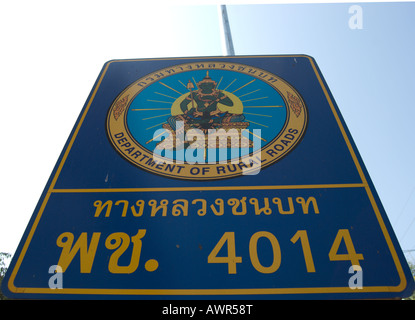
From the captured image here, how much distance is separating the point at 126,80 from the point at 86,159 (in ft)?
2.83

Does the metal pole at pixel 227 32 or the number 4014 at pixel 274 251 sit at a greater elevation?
the metal pole at pixel 227 32

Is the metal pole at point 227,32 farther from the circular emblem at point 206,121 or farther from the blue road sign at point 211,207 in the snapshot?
the blue road sign at point 211,207

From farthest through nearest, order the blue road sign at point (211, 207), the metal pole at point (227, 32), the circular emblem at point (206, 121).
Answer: the metal pole at point (227, 32), the circular emblem at point (206, 121), the blue road sign at point (211, 207)

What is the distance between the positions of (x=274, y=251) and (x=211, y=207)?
371 millimetres

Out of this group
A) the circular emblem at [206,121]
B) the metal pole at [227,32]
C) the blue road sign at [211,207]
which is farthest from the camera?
the metal pole at [227,32]

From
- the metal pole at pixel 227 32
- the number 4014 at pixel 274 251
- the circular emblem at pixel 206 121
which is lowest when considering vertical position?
the number 4014 at pixel 274 251

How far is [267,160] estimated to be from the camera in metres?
1.83

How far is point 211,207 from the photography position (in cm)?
161

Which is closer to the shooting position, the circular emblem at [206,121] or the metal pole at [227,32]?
the circular emblem at [206,121]

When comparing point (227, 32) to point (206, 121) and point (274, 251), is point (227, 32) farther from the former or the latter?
point (274, 251)

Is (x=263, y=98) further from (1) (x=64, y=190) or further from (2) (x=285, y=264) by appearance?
(1) (x=64, y=190)

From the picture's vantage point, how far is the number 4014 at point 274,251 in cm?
139

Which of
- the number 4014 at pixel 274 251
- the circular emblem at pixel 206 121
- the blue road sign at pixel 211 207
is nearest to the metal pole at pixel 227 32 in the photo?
the circular emblem at pixel 206 121

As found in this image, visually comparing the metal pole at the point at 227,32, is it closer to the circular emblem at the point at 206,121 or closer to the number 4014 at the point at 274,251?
the circular emblem at the point at 206,121
